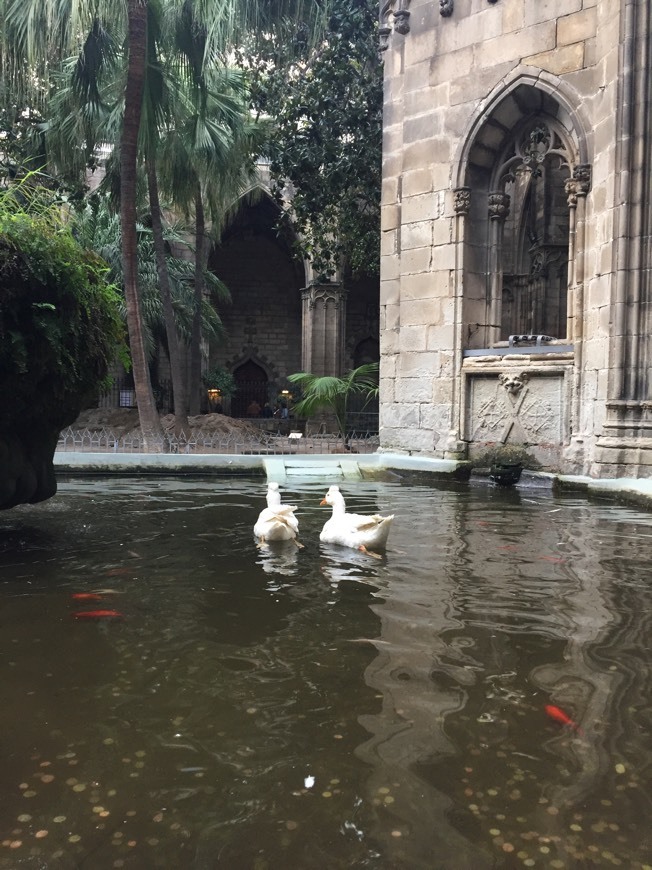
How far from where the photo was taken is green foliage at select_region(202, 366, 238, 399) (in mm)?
27750

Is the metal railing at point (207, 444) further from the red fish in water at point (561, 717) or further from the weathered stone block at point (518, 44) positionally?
the red fish in water at point (561, 717)

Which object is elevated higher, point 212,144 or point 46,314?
point 212,144

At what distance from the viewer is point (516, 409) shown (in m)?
11.3

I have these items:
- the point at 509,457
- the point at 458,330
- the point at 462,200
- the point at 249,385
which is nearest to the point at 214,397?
the point at 249,385

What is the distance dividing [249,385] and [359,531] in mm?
28054

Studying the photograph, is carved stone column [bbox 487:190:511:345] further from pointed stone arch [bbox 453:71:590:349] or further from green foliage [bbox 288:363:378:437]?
green foliage [bbox 288:363:378:437]

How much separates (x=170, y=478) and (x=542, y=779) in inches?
318

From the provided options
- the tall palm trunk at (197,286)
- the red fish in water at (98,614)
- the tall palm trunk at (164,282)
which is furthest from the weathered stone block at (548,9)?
the red fish in water at (98,614)

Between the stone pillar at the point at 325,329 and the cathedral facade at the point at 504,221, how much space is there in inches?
565

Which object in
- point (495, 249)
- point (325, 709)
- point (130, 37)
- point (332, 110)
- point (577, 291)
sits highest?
point (332, 110)

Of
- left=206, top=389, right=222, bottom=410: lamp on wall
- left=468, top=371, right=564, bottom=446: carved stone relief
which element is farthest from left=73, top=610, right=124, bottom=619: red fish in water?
left=206, top=389, right=222, bottom=410: lamp on wall

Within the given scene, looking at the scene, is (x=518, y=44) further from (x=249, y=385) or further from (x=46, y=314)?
(x=249, y=385)

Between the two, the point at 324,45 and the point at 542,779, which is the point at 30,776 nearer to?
the point at 542,779

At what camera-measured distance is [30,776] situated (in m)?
2.24
